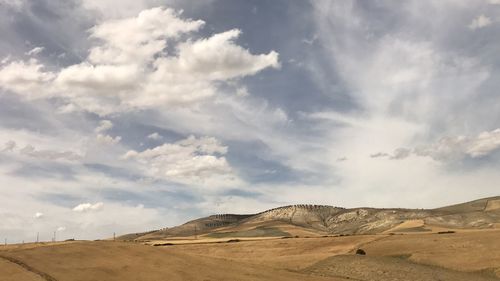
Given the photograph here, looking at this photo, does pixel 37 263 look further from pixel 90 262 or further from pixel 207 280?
pixel 207 280

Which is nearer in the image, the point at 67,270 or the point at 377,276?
the point at 67,270

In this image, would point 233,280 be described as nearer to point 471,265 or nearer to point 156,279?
point 156,279

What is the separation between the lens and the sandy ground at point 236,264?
37419 millimetres

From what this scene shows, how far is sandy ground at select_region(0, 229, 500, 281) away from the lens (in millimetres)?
37419

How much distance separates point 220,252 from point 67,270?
2503 inches

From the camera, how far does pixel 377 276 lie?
4869 cm

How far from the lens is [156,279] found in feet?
122

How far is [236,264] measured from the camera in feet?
165

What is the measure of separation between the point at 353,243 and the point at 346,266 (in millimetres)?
36752

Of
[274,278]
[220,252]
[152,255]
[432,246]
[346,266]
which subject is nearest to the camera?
[274,278]

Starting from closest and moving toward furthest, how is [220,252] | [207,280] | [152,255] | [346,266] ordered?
[207,280] < [152,255] < [346,266] < [220,252]

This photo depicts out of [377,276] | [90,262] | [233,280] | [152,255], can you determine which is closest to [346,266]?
[377,276]

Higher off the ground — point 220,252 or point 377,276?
point 220,252

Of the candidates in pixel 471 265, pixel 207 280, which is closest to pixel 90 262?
pixel 207 280
